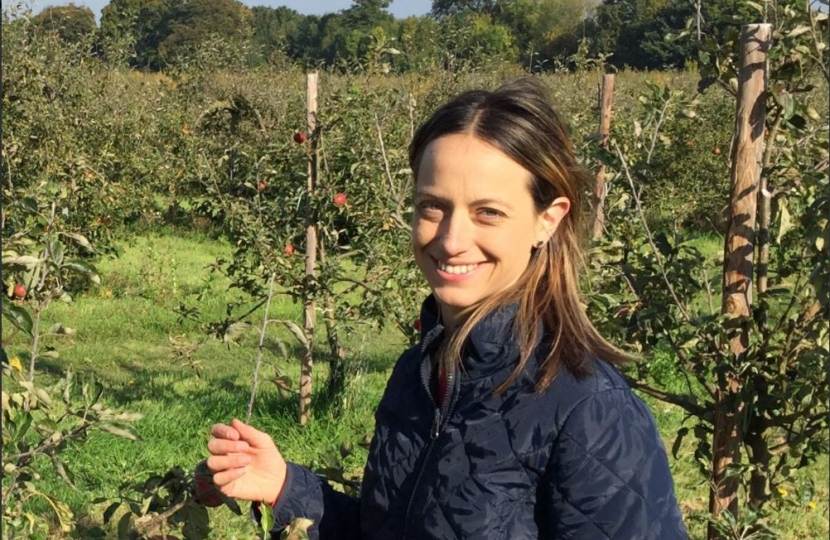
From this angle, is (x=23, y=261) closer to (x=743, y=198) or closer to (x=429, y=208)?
(x=429, y=208)

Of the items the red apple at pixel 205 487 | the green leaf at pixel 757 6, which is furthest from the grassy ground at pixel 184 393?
the green leaf at pixel 757 6

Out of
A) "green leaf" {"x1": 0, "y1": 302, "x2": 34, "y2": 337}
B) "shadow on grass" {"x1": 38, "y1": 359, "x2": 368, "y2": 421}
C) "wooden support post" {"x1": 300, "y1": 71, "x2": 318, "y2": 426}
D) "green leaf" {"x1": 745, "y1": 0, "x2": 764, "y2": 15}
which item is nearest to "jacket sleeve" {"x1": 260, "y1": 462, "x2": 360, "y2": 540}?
"green leaf" {"x1": 0, "y1": 302, "x2": 34, "y2": 337}

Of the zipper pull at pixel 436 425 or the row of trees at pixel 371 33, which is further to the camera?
the row of trees at pixel 371 33

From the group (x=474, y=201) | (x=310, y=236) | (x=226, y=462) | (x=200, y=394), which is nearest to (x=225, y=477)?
(x=226, y=462)

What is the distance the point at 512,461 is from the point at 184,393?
15.7ft

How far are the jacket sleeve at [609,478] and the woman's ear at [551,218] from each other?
311 millimetres

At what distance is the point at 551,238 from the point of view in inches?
58.2

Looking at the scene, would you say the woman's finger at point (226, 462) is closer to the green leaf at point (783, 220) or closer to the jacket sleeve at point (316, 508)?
the jacket sleeve at point (316, 508)

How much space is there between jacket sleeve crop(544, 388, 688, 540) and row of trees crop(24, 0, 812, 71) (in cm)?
258

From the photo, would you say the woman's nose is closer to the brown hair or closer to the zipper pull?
the brown hair

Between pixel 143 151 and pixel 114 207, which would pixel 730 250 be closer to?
pixel 114 207

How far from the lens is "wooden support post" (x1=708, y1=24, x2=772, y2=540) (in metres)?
2.44

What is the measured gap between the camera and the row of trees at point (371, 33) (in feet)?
35.4

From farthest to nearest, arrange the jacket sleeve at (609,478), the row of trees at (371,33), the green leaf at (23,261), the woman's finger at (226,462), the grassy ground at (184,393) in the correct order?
the row of trees at (371,33) → the grassy ground at (184,393) → the green leaf at (23,261) → the woman's finger at (226,462) → the jacket sleeve at (609,478)
